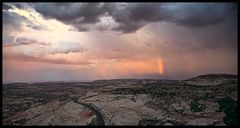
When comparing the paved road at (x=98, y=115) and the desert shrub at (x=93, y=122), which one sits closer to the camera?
the desert shrub at (x=93, y=122)

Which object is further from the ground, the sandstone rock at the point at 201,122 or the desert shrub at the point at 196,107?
the desert shrub at the point at 196,107

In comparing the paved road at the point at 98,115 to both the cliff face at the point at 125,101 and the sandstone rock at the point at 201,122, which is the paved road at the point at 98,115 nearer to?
the cliff face at the point at 125,101

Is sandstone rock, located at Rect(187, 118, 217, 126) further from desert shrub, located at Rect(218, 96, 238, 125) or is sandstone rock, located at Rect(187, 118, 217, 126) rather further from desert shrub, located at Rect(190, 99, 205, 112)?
desert shrub, located at Rect(190, 99, 205, 112)

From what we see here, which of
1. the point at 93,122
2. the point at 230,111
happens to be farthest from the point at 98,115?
the point at 230,111

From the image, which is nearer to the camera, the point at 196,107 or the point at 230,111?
the point at 230,111

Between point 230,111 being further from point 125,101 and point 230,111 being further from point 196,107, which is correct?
point 125,101

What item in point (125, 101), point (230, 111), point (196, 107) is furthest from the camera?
point (125, 101)

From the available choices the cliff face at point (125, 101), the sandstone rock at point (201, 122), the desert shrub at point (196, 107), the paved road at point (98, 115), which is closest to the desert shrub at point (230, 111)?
the cliff face at point (125, 101)

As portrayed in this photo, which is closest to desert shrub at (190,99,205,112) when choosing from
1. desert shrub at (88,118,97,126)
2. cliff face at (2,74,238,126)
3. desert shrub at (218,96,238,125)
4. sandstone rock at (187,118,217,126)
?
cliff face at (2,74,238,126)

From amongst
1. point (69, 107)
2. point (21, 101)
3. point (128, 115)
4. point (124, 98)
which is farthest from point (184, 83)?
point (21, 101)

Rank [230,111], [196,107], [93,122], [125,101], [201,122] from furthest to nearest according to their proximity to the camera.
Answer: [125,101] → [196,107] → [93,122] → [201,122] → [230,111]

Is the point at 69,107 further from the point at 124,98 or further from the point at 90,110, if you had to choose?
the point at 124,98

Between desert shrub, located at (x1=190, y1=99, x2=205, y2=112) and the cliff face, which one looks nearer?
the cliff face
